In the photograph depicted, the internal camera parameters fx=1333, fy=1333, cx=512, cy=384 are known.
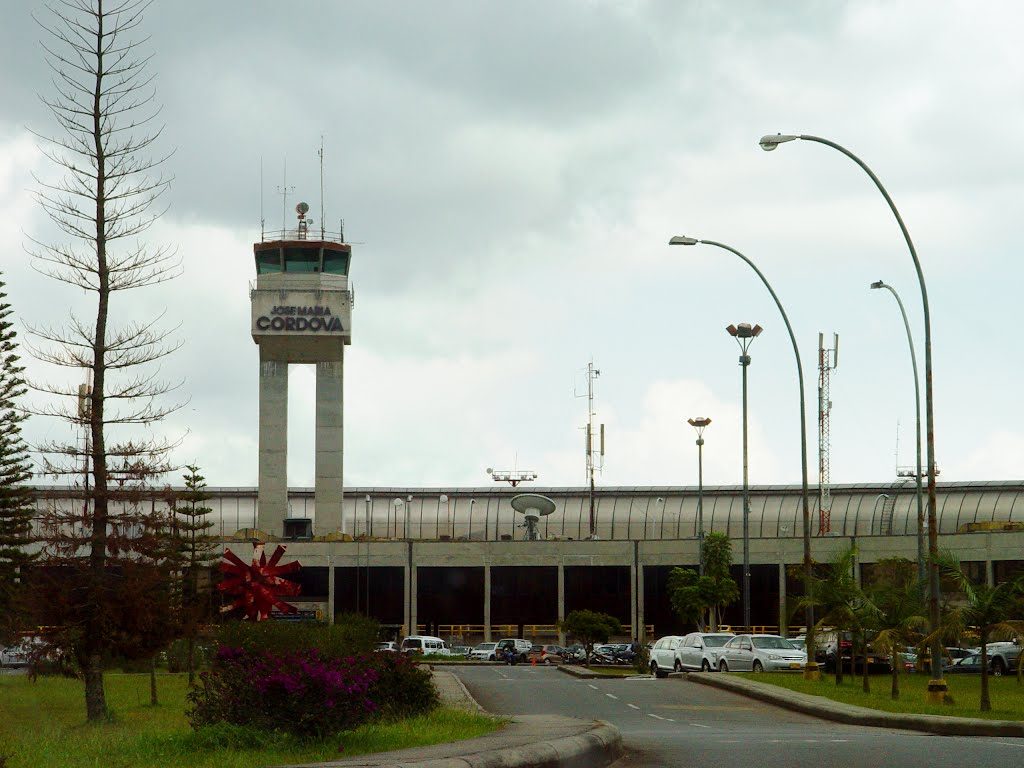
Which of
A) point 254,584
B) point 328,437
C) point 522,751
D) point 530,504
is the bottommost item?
point 254,584

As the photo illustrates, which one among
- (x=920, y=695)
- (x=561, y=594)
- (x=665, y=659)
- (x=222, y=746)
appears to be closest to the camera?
(x=222, y=746)

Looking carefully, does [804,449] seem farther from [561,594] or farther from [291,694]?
[561,594]

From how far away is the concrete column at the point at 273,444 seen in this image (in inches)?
3344

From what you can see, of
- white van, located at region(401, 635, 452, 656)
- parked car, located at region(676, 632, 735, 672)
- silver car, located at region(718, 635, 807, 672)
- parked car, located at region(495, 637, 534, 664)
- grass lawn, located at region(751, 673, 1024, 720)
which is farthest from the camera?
white van, located at region(401, 635, 452, 656)

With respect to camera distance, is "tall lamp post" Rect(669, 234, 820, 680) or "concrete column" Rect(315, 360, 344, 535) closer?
"tall lamp post" Rect(669, 234, 820, 680)

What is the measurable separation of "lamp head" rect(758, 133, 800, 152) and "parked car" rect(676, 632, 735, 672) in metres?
22.1

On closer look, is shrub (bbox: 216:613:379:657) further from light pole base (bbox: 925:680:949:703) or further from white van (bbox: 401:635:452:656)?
white van (bbox: 401:635:452:656)

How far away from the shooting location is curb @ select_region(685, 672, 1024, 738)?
21.2 m

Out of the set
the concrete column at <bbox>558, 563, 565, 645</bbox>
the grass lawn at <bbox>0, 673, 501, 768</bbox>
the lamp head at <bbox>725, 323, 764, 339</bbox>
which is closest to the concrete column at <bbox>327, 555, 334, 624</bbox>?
the concrete column at <bbox>558, 563, 565, 645</bbox>

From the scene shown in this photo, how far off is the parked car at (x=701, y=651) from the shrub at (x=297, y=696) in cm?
3215

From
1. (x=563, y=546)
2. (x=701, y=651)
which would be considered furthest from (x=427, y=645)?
(x=701, y=651)

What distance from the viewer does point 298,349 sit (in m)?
85.4

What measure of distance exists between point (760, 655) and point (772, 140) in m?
21.0

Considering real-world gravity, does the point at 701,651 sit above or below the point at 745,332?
below
